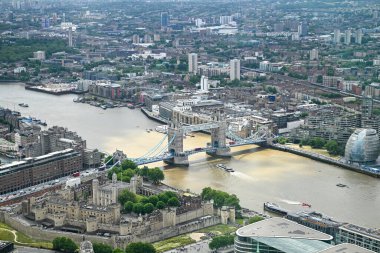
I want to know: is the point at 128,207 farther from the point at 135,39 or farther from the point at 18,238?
the point at 135,39

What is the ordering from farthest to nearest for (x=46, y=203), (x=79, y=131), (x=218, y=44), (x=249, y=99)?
(x=218, y=44), (x=249, y=99), (x=79, y=131), (x=46, y=203)

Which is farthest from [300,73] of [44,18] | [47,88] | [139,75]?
[44,18]

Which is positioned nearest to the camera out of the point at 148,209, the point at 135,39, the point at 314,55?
the point at 148,209

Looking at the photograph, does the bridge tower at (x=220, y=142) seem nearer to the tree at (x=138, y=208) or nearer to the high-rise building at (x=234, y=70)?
the tree at (x=138, y=208)

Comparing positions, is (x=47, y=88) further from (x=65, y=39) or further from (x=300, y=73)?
(x=65, y=39)

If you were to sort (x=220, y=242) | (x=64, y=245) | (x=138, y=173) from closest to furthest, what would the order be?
(x=220, y=242) → (x=64, y=245) → (x=138, y=173)

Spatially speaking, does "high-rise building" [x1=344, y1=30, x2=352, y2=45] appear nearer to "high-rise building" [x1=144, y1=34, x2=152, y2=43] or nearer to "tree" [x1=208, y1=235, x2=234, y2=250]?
"high-rise building" [x1=144, y1=34, x2=152, y2=43]

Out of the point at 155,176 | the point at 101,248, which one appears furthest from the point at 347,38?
the point at 101,248
